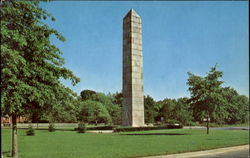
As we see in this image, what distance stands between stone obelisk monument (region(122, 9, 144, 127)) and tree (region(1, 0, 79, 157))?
2742 centimetres

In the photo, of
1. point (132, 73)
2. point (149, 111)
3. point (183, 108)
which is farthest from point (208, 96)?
point (149, 111)

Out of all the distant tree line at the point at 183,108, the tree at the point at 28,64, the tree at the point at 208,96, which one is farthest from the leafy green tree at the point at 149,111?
the tree at the point at 28,64

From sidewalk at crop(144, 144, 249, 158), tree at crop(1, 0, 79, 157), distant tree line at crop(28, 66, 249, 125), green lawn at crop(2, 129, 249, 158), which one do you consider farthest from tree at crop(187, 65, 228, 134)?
tree at crop(1, 0, 79, 157)

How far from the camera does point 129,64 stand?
41281mm

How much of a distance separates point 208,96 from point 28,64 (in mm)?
21762

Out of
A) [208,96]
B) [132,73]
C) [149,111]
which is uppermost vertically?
[132,73]

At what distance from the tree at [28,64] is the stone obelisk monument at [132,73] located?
90.0ft

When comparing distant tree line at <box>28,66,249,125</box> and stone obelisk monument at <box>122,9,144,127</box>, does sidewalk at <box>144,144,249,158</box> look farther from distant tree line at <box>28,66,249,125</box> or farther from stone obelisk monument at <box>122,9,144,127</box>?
stone obelisk monument at <box>122,9,144,127</box>

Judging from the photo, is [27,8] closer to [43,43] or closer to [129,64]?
[43,43]

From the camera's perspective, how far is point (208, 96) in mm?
29734

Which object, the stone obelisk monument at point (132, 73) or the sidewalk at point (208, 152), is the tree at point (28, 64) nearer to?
the sidewalk at point (208, 152)

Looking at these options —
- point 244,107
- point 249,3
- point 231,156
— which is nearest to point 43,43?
point 249,3

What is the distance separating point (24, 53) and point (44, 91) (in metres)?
1.77

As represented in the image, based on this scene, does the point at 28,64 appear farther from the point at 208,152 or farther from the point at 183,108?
the point at 183,108
